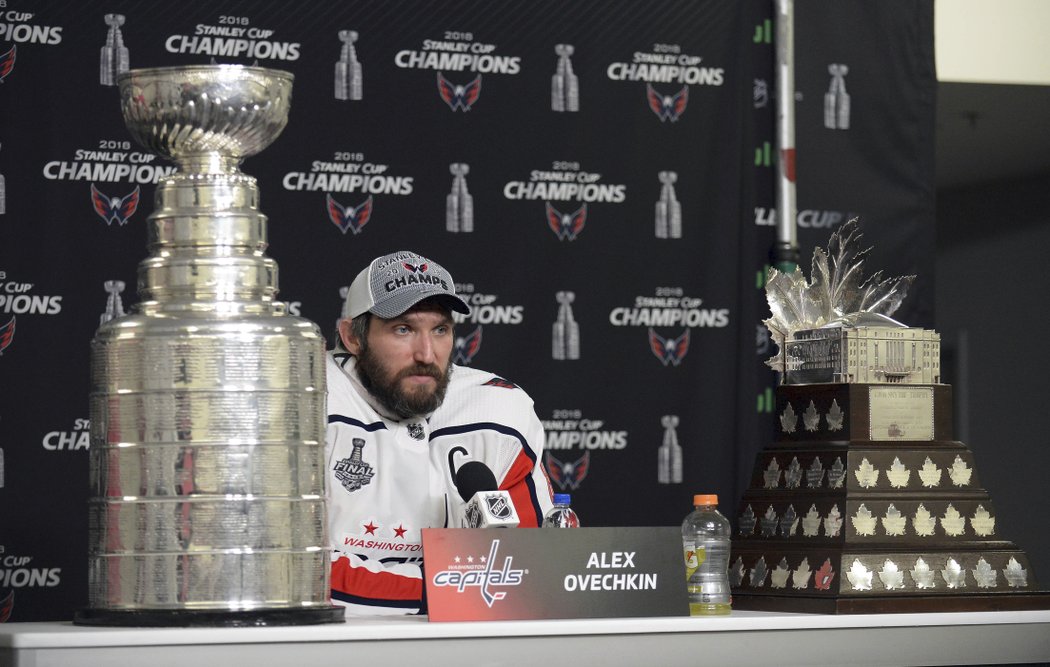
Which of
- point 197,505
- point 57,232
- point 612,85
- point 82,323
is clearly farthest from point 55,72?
point 197,505

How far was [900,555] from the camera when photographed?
2.34 meters

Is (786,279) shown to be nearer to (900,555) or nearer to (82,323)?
(900,555)

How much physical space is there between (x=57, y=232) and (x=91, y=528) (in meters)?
2.21

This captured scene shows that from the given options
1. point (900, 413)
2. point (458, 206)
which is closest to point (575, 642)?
point (900, 413)

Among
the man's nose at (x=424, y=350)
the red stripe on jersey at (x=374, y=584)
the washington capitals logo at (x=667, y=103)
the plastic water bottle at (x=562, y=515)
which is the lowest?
the red stripe on jersey at (x=374, y=584)

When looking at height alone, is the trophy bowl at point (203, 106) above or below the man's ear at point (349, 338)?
above

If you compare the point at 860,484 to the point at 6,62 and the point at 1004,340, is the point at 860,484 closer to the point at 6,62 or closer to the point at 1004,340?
the point at 6,62

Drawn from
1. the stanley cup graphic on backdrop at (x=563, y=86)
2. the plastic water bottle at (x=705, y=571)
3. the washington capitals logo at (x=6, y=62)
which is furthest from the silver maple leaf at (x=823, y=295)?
the washington capitals logo at (x=6, y=62)

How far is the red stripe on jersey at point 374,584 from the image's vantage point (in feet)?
8.79

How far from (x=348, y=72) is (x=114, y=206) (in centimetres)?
75

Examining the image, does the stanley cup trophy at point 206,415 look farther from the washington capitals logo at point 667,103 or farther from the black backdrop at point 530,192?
the washington capitals logo at point 667,103

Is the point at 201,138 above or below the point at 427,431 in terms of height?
above

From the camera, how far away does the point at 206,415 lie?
1.86 m

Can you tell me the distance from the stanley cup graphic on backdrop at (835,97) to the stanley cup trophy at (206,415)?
9.52ft
